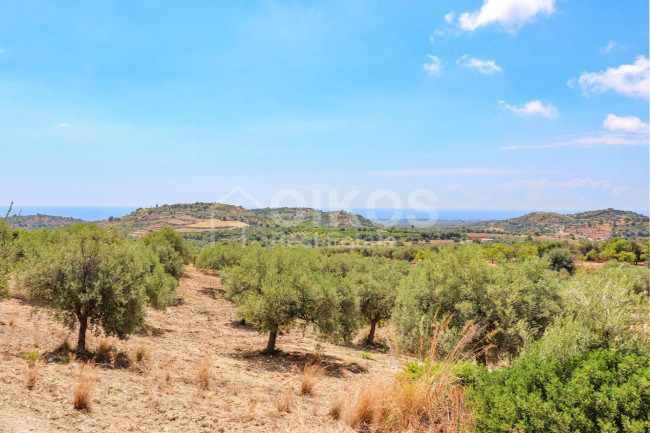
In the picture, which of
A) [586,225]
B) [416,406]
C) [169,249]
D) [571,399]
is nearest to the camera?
[571,399]

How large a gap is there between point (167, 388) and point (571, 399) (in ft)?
26.5

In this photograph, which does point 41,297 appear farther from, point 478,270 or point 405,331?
point 478,270

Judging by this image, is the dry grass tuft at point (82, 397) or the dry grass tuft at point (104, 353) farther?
the dry grass tuft at point (104, 353)

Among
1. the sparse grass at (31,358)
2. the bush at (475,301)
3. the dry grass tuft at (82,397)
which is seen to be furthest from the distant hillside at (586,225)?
the sparse grass at (31,358)

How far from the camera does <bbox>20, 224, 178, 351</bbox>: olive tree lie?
10.3 metres

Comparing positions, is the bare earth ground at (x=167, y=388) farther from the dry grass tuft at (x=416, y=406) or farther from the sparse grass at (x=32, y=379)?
the dry grass tuft at (x=416, y=406)

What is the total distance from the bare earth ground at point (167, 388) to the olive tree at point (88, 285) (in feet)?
3.90

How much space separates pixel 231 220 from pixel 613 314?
124 metres

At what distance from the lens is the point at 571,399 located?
447 centimetres

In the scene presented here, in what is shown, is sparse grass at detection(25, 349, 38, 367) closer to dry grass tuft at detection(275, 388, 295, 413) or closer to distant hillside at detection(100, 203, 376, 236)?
dry grass tuft at detection(275, 388, 295, 413)

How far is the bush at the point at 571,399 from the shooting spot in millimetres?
4250

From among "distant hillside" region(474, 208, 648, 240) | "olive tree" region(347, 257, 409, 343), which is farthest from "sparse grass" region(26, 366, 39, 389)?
"distant hillside" region(474, 208, 648, 240)

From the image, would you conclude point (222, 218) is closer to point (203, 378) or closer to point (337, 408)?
point (203, 378)

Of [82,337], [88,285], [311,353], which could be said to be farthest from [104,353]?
[311,353]
